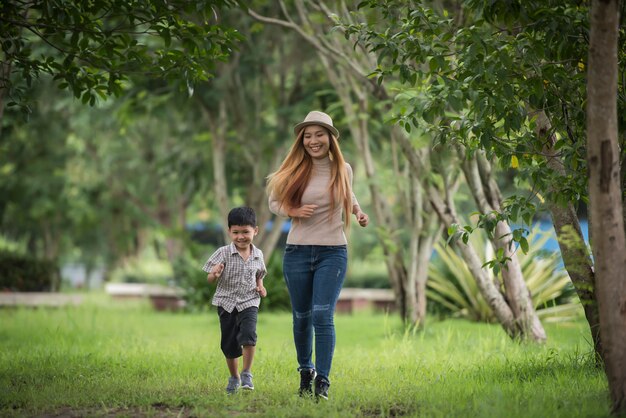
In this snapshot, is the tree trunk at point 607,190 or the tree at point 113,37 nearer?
the tree trunk at point 607,190

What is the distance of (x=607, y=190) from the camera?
4.71 meters

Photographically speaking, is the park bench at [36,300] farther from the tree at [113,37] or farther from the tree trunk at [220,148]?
the tree at [113,37]

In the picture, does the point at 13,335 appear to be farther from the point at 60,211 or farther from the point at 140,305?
the point at 60,211

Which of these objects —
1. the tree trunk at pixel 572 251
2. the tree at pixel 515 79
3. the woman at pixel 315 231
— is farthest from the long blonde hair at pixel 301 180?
the tree trunk at pixel 572 251

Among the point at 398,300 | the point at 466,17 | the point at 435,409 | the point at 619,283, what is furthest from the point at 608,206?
the point at 398,300

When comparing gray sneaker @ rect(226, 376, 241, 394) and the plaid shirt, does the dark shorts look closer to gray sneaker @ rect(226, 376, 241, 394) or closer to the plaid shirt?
the plaid shirt

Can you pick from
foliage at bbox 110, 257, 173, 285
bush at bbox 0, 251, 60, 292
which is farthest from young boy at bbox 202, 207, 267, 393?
foliage at bbox 110, 257, 173, 285

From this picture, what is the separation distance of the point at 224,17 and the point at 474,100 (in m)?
8.93

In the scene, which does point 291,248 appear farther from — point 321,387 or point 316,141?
point 321,387

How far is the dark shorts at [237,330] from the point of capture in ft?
19.8

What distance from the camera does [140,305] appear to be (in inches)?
751

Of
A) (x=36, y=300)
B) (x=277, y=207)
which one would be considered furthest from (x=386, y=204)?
(x=36, y=300)

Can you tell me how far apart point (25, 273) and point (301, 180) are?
55.0 ft

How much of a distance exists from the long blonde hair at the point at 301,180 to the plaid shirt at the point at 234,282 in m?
0.60
